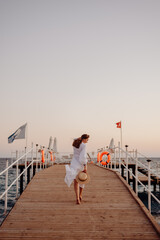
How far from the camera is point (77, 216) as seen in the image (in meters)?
4.77

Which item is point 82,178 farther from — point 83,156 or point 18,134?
point 18,134

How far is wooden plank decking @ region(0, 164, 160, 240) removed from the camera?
3.95 meters

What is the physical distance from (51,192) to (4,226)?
2.43 meters

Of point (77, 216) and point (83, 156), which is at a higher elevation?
point (83, 156)

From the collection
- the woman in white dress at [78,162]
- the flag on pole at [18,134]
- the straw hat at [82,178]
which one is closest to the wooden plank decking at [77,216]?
the woman in white dress at [78,162]

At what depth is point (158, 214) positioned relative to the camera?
15.2 meters

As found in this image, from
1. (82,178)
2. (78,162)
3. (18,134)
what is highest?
(18,134)

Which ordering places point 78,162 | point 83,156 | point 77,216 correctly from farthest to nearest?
point 78,162 → point 83,156 → point 77,216

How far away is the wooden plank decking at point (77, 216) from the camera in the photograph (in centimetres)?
395

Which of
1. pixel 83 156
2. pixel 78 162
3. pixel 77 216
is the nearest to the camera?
pixel 77 216

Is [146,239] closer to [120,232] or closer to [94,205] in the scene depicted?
[120,232]

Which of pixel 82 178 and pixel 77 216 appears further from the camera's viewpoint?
pixel 82 178

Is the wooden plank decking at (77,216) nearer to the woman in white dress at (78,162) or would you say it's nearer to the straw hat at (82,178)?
the woman in white dress at (78,162)

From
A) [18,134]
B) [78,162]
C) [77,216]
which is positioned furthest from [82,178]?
[18,134]
